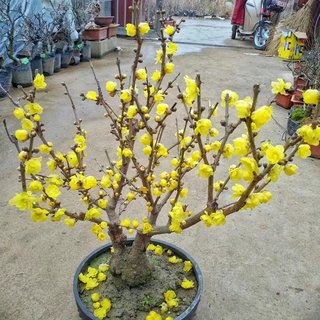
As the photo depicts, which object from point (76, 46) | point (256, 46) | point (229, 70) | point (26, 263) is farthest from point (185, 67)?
point (26, 263)

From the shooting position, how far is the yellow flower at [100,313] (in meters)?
1.23

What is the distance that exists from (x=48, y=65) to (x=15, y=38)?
0.64 meters

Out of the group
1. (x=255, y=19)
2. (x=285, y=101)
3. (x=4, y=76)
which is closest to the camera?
(x=4, y=76)

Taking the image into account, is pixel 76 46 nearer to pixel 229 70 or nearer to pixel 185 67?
pixel 185 67

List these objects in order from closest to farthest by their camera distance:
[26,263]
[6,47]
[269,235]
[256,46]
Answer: [26,263] → [269,235] → [6,47] → [256,46]

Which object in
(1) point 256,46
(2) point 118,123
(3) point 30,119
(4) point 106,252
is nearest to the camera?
(3) point 30,119

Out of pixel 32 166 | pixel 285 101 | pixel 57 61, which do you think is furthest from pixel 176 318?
pixel 57 61

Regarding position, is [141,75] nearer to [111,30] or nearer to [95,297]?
[95,297]

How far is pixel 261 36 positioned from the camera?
883cm

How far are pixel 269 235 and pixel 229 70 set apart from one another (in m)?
4.74

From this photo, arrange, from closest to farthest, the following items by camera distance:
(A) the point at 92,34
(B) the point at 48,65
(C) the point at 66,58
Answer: (B) the point at 48,65 → (C) the point at 66,58 → (A) the point at 92,34

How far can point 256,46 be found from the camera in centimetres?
888

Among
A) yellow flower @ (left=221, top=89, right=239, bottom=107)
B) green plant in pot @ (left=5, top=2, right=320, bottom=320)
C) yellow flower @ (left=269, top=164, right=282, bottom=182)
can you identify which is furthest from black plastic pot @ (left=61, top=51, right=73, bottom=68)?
yellow flower @ (left=269, top=164, right=282, bottom=182)

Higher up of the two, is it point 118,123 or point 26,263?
point 118,123
